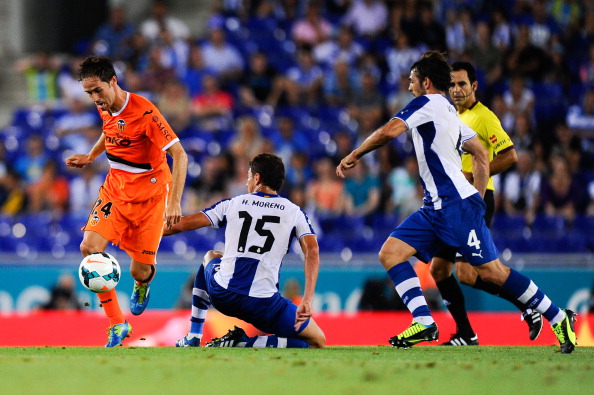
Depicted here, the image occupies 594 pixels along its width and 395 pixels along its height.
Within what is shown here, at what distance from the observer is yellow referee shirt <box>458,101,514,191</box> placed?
8438 millimetres

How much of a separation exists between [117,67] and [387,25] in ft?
17.1

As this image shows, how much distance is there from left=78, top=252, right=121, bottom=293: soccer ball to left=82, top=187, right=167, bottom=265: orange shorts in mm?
307

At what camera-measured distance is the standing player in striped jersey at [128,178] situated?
7.89 metres

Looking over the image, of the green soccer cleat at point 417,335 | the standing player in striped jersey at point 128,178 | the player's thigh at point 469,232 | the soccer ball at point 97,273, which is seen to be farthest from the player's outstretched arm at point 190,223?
the player's thigh at point 469,232

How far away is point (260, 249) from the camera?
24.8ft

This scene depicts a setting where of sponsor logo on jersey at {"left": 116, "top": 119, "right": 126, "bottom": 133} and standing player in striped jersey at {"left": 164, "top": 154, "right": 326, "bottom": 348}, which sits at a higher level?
sponsor logo on jersey at {"left": 116, "top": 119, "right": 126, "bottom": 133}

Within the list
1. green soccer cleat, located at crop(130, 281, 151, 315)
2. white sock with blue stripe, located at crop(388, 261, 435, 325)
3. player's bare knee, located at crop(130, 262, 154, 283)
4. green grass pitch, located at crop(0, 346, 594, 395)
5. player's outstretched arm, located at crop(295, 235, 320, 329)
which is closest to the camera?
green grass pitch, located at crop(0, 346, 594, 395)

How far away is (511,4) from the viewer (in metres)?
17.9

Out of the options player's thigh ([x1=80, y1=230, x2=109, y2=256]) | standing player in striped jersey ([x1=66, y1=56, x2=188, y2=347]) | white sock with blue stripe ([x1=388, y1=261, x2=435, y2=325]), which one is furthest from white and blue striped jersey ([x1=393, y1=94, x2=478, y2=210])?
player's thigh ([x1=80, y1=230, x2=109, y2=256])

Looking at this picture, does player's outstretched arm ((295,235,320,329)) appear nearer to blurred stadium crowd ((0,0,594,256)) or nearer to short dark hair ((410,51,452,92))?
short dark hair ((410,51,452,92))

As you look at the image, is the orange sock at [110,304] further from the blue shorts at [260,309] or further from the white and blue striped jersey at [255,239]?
the white and blue striped jersey at [255,239]

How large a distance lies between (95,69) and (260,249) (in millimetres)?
2005

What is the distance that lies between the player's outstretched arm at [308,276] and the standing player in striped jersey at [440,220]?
56 centimetres

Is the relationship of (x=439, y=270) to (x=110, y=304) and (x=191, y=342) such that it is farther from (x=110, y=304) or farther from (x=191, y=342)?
(x=110, y=304)
